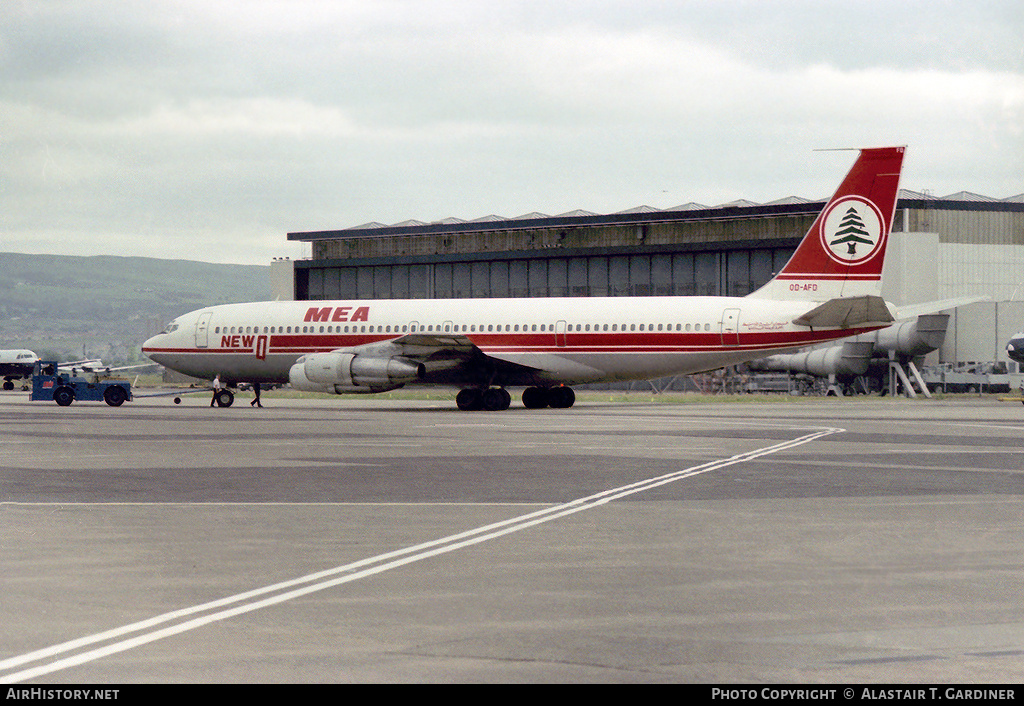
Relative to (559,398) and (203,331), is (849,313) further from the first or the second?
(203,331)

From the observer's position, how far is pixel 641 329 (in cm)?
4791

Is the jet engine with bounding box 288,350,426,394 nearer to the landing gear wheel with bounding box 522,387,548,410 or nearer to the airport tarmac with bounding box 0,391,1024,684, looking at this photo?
the landing gear wheel with bounding box 522,387,548,410

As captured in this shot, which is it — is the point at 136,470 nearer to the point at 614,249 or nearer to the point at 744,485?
the point at 744,485

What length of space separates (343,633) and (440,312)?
142 ft

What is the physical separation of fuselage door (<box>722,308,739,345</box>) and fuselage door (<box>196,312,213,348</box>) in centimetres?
2277

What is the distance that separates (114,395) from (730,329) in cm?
2715

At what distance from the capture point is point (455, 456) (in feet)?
79.6

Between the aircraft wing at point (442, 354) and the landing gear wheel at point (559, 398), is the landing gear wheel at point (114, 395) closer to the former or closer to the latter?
the aircraft wing at point (442, 354)

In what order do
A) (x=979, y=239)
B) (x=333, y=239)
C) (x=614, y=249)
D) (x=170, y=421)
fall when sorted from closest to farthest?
(x=170, y=421)
(x=979, y=239)
(x=614, y=249)
(x=333, y=239)

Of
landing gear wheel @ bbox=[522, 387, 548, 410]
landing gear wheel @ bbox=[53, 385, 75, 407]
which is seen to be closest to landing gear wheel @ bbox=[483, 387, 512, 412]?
landing gear wheel @ bbox=[522, 387, 548, 410]

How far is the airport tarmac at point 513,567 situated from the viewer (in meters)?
7.64

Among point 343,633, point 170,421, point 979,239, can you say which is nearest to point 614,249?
point 979,239

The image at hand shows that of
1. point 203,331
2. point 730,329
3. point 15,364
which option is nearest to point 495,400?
point 730,329

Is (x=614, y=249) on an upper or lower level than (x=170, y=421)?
upper
